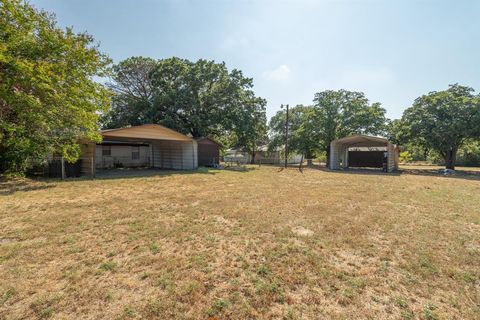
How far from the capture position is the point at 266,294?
7.40 ft

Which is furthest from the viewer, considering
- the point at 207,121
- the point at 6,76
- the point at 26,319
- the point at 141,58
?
the point at 141,58

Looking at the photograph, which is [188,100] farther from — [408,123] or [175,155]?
[408,123]

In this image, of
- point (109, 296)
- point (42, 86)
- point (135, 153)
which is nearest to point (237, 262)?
point (109, 296)

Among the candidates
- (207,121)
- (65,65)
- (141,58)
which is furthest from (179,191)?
(141,58)

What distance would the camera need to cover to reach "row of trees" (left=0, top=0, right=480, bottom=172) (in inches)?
314

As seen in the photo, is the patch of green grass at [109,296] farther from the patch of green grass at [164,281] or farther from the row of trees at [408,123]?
the row of trees at [408,123]

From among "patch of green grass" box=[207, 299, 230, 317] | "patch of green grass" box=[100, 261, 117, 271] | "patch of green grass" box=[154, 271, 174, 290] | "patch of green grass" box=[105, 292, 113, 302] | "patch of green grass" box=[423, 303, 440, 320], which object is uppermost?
"patch of green grass" box=[100, 261, 117, 271]

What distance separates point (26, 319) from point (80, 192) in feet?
21.0

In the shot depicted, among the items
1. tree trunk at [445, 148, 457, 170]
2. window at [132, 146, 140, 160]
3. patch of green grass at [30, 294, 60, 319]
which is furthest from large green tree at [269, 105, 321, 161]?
patch of green grass at [30, 294, 60, 319]

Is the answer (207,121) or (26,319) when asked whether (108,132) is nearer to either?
(207,121)

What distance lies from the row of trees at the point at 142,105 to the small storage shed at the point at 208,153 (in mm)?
1396

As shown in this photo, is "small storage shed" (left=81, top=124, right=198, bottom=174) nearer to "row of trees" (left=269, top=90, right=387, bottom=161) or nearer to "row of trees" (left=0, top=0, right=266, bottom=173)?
"row of trees" (left=0, top=0, right=266, bottom=173)

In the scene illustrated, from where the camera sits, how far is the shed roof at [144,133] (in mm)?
11688

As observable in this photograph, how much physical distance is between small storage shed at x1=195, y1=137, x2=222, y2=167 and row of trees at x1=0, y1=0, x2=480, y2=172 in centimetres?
140
